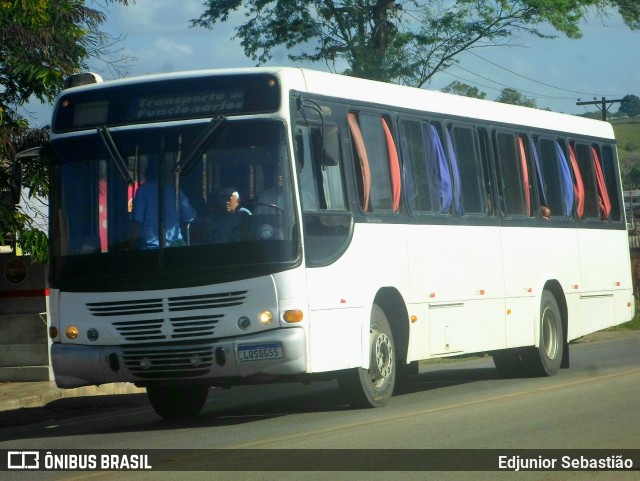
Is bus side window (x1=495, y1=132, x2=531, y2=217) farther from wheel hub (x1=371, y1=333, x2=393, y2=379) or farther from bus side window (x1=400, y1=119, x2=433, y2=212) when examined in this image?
wheel hub (x1=371, y1=333, x2=393, y2=379)

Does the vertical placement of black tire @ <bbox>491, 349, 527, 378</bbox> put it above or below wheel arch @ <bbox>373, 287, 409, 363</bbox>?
below

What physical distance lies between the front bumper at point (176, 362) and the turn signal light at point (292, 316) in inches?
3.1

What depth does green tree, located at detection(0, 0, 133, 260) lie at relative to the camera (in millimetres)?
17312

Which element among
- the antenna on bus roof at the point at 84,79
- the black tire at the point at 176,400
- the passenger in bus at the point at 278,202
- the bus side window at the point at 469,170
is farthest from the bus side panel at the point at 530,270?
the antenna on bus roof at the point at 84,79

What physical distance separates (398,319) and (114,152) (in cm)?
339

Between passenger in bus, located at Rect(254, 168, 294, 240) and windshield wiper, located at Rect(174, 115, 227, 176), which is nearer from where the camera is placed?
passenger in bus, located at Rect(254, 168, 294, 240)

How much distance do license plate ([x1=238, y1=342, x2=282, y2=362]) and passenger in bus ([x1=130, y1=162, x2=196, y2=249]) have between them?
1113mm

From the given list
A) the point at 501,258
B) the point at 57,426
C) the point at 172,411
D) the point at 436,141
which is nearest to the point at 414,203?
the point at 436,141

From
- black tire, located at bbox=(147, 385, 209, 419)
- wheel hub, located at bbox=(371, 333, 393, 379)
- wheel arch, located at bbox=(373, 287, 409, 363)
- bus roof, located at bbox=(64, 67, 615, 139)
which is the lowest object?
black tire, located at bbox=(147, 385, 209, 419)

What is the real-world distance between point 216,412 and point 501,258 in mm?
3928

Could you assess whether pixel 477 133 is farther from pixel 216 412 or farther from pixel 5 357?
pixel 5 357

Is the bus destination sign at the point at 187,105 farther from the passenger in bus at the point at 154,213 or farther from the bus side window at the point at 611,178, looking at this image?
the bus side window at the point at 611,178

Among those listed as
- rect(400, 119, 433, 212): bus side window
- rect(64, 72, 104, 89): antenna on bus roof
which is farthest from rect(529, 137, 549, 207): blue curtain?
rect(64, 72, 104, 89): antenna on bus roof

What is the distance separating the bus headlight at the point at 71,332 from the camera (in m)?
12.0
